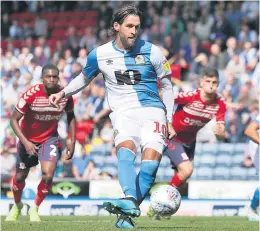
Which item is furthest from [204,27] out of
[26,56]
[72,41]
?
[26,56]

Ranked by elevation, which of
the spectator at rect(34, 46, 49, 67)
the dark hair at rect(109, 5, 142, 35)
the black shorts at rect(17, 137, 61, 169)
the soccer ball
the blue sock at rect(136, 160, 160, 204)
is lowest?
the spectator at rect(34, 46, 49, 67)

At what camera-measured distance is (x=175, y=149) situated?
620 inches

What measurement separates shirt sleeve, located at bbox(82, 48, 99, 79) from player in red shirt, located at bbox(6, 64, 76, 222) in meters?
3.02

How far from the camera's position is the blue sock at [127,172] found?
10.6 metres

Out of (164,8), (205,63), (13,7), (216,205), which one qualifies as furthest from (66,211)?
(13,7)

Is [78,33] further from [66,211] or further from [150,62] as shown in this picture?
[150,62]

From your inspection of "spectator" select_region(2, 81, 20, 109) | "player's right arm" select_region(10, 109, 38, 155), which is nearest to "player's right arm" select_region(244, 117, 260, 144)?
"player's right arm" select_region(10, 109, 38, 155)

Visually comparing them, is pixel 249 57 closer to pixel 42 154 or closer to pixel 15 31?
pixel 42 154

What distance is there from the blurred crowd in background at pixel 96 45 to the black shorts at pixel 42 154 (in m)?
5.70

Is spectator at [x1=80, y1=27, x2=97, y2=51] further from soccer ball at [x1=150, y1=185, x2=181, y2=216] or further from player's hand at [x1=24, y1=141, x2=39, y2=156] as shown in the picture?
soccer ball at [x1=150, y1=185, x2=181, y2=216]

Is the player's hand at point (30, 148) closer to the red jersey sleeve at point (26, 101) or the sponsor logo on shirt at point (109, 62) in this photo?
the red jersey sleeve at point (26, 101)

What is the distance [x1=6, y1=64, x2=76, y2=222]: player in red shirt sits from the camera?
14.5 meters

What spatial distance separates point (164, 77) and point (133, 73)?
0.43m

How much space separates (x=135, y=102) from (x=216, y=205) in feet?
27.1
